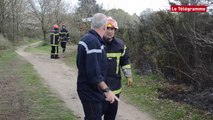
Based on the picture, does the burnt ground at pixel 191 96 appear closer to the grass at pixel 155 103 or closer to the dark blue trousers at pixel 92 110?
the grass at pixel 155 103

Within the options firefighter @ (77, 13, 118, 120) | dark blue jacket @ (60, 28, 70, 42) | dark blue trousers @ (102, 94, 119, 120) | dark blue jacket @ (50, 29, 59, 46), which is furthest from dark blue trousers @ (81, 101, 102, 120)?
dark blue jacket @ (60, 28, 70, 42)

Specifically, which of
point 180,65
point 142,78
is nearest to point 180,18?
point 180,65

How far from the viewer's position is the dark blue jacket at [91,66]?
4.50 m

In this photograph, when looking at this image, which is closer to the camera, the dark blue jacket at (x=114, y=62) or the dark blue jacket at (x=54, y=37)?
the dark blue jacket at (x=114, y=62)

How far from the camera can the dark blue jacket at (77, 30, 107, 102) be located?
450 cm

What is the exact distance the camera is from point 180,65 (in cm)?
1066

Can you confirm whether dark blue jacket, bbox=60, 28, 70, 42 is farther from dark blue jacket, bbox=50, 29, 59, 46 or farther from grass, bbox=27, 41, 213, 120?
grass, bbox=27, 41, 213, 120

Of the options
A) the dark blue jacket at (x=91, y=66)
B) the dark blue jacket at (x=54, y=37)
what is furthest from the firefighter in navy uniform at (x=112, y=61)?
the dark blue jacket at (x=54, y=37)

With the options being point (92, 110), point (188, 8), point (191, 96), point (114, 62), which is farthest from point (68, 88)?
point (92, 110)

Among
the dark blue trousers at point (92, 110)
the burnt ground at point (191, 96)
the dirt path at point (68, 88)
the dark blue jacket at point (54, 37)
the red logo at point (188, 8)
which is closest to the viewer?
the dark blue trousers at point (92, 110)

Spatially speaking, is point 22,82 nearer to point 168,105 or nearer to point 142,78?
point 142,78

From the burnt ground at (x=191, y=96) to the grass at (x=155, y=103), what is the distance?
0.24m

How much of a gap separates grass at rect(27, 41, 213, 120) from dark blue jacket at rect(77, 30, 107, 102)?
3667mm

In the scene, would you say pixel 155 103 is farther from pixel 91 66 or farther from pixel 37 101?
pixel 91 66
